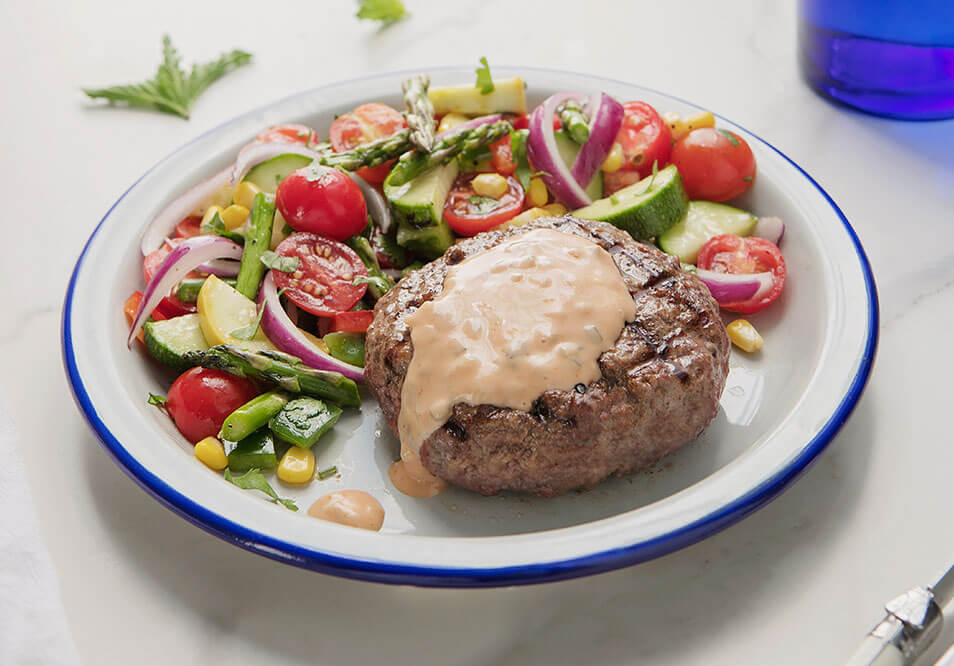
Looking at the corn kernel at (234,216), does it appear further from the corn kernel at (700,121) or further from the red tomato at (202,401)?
the corn kernel at (700,121)

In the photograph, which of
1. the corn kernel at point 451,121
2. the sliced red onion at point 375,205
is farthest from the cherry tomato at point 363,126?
the sliced red onion at point 375,205

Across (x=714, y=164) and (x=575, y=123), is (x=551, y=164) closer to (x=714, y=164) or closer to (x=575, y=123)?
(x=575, y=123)

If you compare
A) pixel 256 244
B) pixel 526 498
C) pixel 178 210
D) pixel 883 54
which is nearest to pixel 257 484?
pixel 526 498

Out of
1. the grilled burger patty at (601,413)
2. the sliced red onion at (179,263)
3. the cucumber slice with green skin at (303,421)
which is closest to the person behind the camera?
the grilled burger patty at (601,413)

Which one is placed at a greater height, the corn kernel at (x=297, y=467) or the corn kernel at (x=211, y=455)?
the corn kernel at (x=211, y=455)

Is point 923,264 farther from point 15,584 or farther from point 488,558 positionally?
point 15,584
